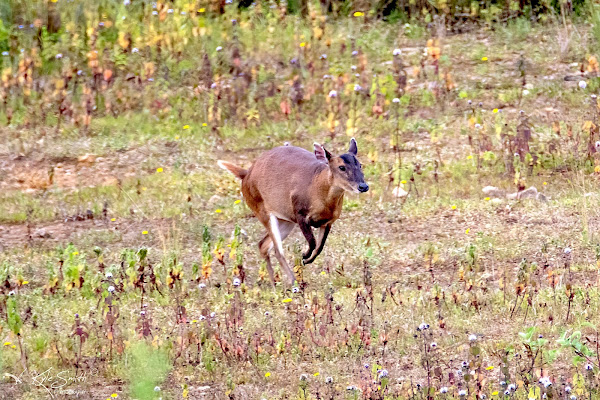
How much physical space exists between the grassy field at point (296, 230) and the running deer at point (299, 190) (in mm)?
238

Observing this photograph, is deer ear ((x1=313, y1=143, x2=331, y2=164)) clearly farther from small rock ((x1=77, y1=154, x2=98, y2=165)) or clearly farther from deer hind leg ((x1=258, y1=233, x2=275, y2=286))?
small rock ((x1=77, y1=154, x2=98, y2=165))

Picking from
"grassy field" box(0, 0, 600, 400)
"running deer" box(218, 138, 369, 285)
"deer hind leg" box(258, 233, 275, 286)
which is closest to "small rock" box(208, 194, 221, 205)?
"grassy field" box(0, 0, 600, 400)

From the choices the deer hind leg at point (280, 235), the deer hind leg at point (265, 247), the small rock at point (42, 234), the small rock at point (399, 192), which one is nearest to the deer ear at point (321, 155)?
the deer hind leg at point (280, 235)

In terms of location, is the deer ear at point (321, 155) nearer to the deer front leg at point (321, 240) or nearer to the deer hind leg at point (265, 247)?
the deer front leg at point (321, 240)

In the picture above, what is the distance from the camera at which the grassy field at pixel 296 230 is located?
6781mm

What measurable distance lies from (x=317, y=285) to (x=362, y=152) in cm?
372

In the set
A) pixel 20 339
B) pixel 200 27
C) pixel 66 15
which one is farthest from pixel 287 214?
pixel 66 15

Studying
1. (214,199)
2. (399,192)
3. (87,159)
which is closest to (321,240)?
(399,192)

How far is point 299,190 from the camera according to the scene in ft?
28.6

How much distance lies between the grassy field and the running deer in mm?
238

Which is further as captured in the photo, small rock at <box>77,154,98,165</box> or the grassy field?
small rock at <box>77,154,98,165</box>

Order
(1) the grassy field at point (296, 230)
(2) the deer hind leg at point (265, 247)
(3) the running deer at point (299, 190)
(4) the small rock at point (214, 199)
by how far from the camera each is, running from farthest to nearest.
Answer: (4) the small rock at point (214, 199)
(2) the deer hind leg at point (265, 247)
(3) the running deer at point (299, 190)
(1) the grassy field at point (296, 230)

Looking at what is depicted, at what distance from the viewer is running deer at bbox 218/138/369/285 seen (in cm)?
847

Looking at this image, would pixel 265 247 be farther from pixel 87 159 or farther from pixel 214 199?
pixel 87 159
